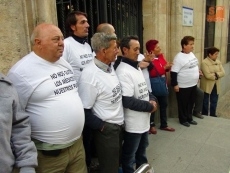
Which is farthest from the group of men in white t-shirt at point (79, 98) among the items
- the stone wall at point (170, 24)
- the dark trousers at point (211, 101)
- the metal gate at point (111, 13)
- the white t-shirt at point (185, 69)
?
the dark trousers at point (211, 101)

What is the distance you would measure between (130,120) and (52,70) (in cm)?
107

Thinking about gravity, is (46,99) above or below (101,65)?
below

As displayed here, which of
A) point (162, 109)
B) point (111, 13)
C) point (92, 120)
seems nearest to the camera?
point (92, 120)

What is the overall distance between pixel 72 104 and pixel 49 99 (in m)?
0.19

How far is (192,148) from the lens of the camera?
3.84 metres

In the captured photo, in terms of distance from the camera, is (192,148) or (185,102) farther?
(185,102)

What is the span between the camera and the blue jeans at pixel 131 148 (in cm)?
260

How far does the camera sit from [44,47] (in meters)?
1.81

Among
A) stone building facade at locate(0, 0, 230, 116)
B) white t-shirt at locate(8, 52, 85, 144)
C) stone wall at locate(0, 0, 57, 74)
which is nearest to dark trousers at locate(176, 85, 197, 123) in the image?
stone building facade at locate(0, 0, 230, 116)

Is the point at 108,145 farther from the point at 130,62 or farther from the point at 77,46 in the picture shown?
the point at 77,46

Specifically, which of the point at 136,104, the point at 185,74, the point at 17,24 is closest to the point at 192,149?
the point at 185,74

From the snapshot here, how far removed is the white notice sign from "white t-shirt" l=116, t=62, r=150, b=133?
311 cm

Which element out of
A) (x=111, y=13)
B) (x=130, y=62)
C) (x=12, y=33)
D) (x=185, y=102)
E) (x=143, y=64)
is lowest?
(x=185, y=102)

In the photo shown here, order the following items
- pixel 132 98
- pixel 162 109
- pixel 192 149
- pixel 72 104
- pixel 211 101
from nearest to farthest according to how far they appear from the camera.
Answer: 1. pixel 72 104
2. pixel 132 98
3. pixel 192 149
4. pixel 162 109
5. pixel 211 101
